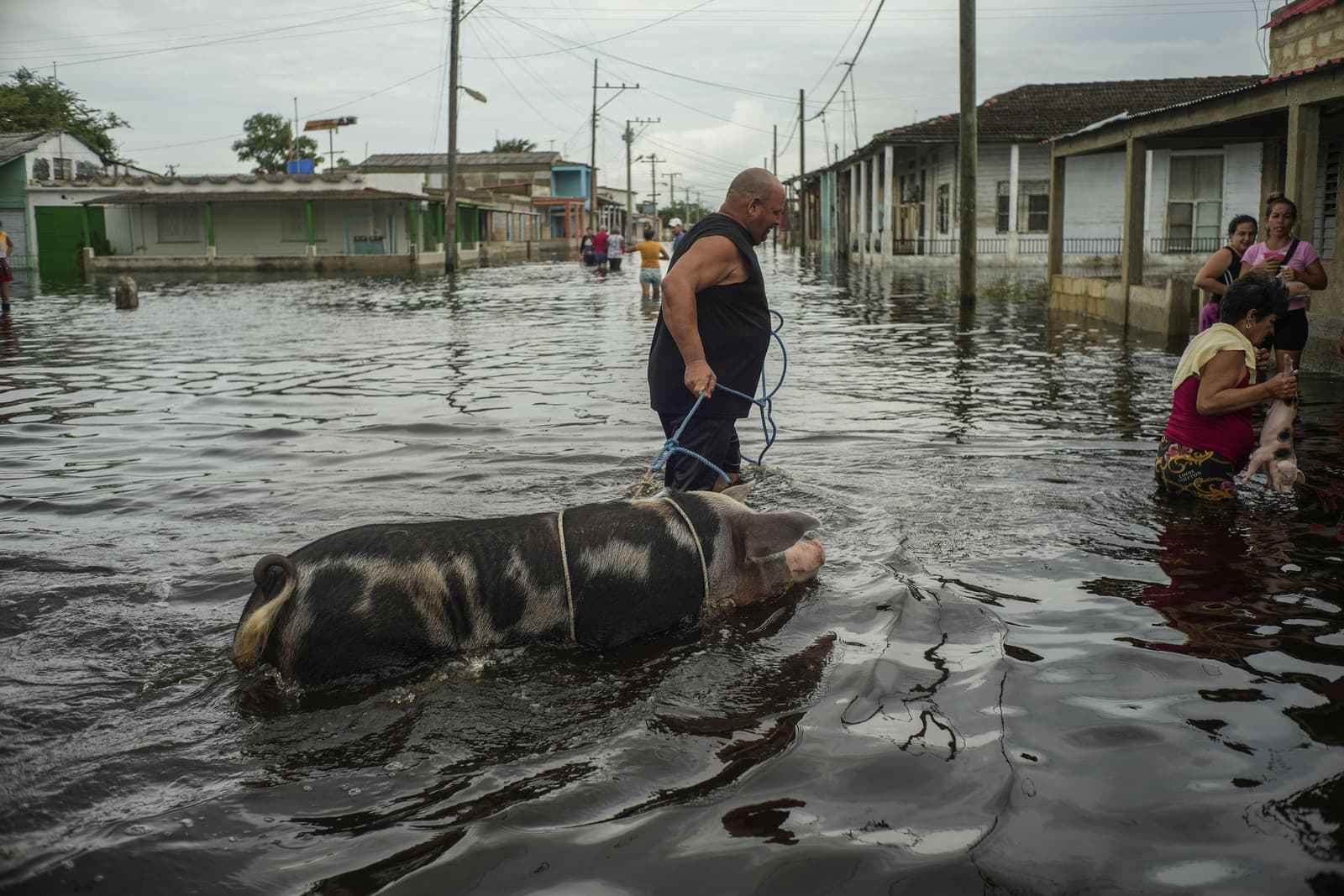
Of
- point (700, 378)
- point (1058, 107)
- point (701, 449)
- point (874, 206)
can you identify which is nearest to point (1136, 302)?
point (701, 449)

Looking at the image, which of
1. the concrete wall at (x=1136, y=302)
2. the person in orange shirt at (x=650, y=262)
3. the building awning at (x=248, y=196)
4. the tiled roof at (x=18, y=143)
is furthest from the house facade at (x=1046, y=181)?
the tiled roof at (x=18, y=143)

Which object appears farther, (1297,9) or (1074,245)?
(1074,245)

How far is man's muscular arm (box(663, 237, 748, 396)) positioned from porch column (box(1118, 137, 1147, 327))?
1316 cm

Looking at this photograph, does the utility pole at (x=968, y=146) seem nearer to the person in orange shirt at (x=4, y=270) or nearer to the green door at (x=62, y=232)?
the person in orange shirt at (x=4, y=270)

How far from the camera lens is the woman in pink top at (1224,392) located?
6.04 metres

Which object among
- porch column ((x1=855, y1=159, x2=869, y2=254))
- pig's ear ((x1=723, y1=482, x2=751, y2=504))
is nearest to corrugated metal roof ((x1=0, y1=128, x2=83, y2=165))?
porch column ((x1=855, y1=159, x2=869, y2=254))

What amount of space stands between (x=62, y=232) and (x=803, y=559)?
53943 mm

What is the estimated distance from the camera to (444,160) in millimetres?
83750

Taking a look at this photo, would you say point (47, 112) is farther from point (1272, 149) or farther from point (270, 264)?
point (1272, 149)

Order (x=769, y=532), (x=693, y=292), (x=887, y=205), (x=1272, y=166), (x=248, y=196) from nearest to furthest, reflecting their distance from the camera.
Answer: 1. (x=769, y=532)
2. (x=693, y=292)
3. (x=1272, y=166)
4. (x=887, y=205)
5. (x=248, y=196)

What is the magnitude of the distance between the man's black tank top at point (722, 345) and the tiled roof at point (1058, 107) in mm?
29487

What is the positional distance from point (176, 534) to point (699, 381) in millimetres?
3070

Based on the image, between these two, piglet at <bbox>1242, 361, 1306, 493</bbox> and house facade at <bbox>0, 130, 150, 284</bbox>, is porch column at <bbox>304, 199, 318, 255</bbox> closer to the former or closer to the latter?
house facade at <bbox>0, 130, 150, 284</bbox>

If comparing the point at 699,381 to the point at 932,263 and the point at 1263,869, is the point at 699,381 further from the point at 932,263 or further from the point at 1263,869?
the point at 932,263
